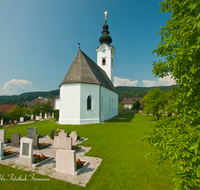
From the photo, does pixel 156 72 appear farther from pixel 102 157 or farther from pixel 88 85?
pixel 88 85

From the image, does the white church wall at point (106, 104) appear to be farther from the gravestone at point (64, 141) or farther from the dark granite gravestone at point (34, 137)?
the gravestone at point (64, 141)

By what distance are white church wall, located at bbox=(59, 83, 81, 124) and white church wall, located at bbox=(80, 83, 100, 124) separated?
22.9 inches

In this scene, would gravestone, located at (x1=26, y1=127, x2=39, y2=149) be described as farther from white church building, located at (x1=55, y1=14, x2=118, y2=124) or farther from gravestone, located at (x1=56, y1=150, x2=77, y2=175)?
white church building, located at (x1=55, y1=14, x2=118, y2=124)

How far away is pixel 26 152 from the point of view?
5.83 metres

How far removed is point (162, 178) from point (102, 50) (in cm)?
2885

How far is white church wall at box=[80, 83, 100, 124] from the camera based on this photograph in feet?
55.5

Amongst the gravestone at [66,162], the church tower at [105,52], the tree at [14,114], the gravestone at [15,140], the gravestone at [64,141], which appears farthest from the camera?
the church tower at [105,52]

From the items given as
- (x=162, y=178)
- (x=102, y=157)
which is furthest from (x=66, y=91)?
(x=162, y=178)

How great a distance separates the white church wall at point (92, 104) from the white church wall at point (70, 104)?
58cm

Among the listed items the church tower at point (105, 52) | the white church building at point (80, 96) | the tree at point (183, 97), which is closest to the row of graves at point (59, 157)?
the tree at point (183, 97)

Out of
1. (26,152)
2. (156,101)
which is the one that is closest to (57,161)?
(26,152)

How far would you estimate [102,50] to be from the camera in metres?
29.8

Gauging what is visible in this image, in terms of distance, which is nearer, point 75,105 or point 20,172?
point 20,172

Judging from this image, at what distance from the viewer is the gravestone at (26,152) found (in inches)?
225
